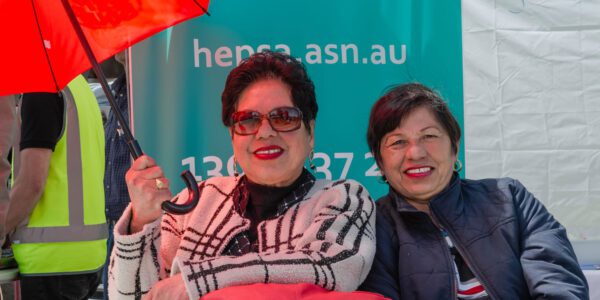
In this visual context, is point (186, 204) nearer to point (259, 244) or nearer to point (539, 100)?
point (259, 244)

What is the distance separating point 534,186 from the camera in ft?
10.3

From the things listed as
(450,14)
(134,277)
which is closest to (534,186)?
(450,14)

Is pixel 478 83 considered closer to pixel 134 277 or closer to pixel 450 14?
pixel 450 14

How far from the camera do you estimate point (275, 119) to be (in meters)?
2.24

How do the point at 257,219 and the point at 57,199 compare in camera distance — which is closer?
the point at 257,219

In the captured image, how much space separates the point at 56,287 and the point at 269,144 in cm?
164

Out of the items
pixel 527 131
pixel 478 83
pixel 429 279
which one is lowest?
pixel 429 279

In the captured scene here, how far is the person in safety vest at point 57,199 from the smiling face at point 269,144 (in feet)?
4.34

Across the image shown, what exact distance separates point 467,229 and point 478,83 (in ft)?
3.44

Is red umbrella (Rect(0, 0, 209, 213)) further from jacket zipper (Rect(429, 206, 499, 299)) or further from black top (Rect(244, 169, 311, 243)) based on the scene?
jacket zipper (Rect(429, 206, 499, 299))

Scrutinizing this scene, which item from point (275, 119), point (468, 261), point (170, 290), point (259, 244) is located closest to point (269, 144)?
point (275, 119)

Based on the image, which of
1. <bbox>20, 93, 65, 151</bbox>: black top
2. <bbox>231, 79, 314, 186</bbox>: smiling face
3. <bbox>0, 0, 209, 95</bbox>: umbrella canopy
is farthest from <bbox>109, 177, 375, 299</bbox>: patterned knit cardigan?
<bbox>20, 93, 65, 151</bbox>: black top

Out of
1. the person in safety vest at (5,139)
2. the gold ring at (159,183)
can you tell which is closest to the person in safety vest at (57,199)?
the person in safety vest at (5,139)

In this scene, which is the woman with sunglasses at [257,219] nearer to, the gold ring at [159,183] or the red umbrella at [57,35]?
the gold ring at [159,183]
